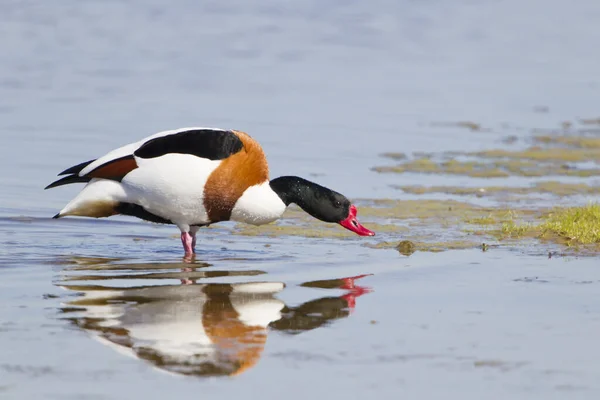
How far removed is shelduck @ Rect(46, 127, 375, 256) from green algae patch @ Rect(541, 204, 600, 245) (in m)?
1.70

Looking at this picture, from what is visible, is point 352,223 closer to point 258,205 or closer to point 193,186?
point 258,205

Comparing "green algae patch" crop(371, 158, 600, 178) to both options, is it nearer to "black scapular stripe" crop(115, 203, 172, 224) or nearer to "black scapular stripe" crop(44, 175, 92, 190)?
"black scapular stripe" crop(115, 203, 172, 224)

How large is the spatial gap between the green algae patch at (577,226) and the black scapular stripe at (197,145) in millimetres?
2646

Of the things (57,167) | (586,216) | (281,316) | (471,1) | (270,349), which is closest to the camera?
(270,349)

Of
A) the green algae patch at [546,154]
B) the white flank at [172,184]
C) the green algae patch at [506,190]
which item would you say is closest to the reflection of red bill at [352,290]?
the white flank at [172,184]

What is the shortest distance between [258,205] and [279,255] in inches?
15.5

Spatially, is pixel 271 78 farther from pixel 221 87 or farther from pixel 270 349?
pixel 270 349

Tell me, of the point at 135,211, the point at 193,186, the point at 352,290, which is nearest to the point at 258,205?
the point at 193,186

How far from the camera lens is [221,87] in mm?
18781

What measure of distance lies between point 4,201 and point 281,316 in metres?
5.05

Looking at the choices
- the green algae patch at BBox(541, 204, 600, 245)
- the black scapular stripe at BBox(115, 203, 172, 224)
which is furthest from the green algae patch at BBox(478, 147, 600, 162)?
the black scapular stripe at BBox(115, 203, 172, 224)

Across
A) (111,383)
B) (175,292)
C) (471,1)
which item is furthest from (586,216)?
(471,1)

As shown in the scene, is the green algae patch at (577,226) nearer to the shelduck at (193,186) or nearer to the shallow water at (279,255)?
the shallow water at (279,255)

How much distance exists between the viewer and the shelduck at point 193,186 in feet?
29.4
